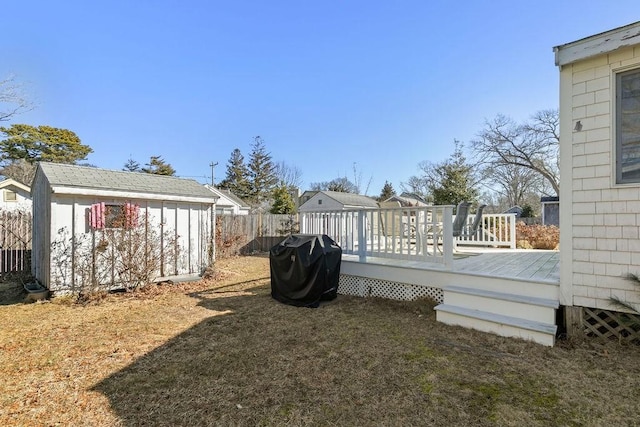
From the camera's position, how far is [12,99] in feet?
25.5

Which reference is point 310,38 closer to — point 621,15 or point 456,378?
point 621,15

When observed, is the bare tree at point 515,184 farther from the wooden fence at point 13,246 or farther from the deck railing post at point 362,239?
the wooden fence at point 13,246

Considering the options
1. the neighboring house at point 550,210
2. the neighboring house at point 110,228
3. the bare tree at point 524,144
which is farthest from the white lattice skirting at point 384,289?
the bare tree at point 524,144

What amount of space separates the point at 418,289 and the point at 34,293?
22.5 feet

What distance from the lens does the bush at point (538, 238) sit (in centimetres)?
842

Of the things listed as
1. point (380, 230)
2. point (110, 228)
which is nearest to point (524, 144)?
point (380, 230)

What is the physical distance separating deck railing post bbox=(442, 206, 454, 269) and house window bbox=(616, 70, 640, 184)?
1.77m

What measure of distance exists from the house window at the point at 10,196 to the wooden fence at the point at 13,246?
16.1 m

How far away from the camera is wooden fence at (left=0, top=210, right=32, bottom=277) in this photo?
24.0ft

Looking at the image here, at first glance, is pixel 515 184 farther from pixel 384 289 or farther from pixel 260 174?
pixel 384 289

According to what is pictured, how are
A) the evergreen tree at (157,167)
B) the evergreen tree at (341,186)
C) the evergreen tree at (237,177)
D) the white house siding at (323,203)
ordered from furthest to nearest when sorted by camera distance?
1. the evergreen tree at (341,186)
2. the evergreen tree at (157,167)
3. the evergreen tree at (237,177)
4. the white house siding at (323,203)

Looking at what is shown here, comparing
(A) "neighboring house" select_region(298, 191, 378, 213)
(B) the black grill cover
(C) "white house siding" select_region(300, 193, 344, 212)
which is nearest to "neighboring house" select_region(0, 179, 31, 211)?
(C) "white house siding" select_region(300, 193, 344, 212)

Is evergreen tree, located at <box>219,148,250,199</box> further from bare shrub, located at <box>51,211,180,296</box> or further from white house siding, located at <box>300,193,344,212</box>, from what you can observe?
bare shrub, located at <box>51,211,180,296</box>

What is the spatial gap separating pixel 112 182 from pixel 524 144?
27.7 m
